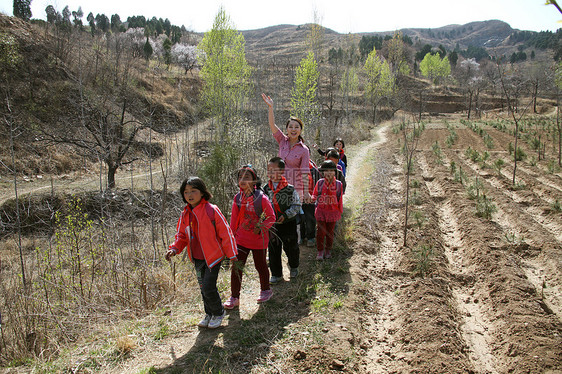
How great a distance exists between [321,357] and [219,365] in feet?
2.87

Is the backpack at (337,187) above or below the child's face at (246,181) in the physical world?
below

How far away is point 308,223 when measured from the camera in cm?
556

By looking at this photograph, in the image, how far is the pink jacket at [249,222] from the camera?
3678 mm

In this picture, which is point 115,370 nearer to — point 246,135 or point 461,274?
point 461,274

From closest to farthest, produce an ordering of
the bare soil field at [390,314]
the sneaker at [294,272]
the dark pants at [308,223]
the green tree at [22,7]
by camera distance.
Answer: the bare soil field at [390,314], the sneaker at [294,272], the dark pants at [308,223], the green tree at [22,7]

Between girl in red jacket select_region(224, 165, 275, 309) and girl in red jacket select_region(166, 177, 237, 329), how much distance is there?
0.36 metres

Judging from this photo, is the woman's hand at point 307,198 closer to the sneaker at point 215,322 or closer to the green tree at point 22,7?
the sneaker at point 215,322

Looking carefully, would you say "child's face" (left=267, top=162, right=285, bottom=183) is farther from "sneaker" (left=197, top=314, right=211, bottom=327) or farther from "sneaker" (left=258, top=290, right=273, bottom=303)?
"sneaker" (left=197, top=314, right=211, bottom=327)

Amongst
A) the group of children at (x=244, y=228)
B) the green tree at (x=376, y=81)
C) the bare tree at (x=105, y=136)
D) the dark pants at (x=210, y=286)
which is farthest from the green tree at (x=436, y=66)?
the dark pants at (x=210, y=286)

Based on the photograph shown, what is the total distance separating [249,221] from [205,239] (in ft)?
1.93

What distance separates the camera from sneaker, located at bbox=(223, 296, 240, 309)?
3.77 m

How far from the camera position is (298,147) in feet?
15.9

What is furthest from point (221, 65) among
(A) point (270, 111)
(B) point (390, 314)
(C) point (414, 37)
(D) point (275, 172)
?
(C) point (414, 37)

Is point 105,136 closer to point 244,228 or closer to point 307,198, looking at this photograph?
point 307,198
